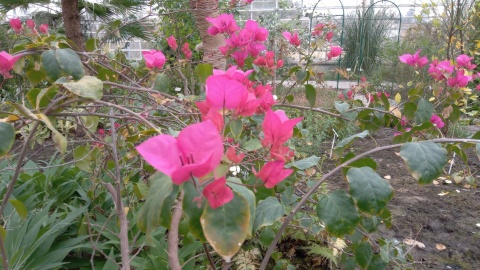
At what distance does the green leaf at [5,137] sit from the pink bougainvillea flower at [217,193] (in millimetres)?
A: 302

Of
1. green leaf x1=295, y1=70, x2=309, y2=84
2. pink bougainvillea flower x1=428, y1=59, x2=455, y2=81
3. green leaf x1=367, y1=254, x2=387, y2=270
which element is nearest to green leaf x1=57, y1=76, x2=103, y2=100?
green leaf x1=367, y1=254, x2=387, y2=270

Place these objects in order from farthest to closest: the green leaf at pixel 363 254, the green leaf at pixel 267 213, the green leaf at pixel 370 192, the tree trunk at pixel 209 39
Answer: the tree trunk at pixel 209 39 < the green leaf at pixel 363 254 < the green leaf at pixel 267 213 < the green leaf at pixel 370 192

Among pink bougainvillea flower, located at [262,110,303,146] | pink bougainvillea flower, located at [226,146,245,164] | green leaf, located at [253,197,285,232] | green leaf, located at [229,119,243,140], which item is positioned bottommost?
green leaf, located at [253,197,285,232]

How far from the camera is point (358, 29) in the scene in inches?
369

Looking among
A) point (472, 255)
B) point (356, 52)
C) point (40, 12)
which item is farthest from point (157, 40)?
point (472, 255)

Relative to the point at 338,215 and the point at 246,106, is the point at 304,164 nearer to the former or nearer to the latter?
the point at 338,215

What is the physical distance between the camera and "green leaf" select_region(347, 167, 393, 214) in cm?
58

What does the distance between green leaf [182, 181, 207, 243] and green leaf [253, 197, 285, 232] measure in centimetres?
29

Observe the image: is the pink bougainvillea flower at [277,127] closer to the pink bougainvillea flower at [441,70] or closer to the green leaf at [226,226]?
the green leaf at [226,226]

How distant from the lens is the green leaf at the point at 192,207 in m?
0.40

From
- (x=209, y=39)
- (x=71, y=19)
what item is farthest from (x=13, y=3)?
(x=209, y=39)

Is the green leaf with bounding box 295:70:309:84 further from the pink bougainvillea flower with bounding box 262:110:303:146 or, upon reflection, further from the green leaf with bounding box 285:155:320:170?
the pink bougainvillea flower with bounding box 262:110:303:146

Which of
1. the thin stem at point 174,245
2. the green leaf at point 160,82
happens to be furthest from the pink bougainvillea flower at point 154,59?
the thin stem at point 174,245

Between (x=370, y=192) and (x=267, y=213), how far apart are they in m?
0.21
